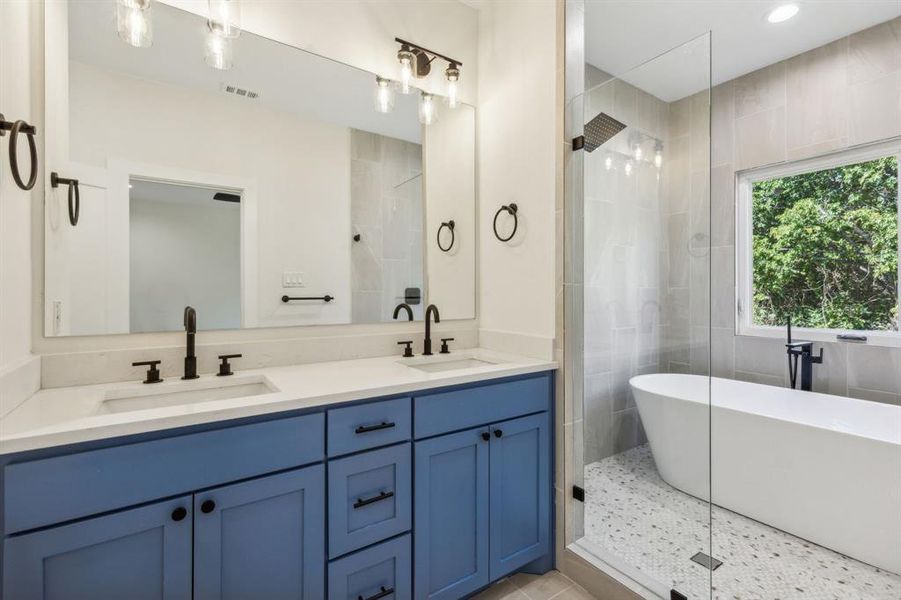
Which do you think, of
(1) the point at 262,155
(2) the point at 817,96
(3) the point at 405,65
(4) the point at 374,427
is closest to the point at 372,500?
(4) the point at 374,427

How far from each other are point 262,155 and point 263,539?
1.45 metres

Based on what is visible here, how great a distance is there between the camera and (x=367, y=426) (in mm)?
1307

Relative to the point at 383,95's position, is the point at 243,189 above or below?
below

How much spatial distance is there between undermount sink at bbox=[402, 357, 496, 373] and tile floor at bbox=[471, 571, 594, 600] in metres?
0.94

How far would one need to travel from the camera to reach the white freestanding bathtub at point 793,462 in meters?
1.73

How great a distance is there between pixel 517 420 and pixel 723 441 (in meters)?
1.34

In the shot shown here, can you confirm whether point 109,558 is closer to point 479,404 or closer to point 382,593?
point 382,593

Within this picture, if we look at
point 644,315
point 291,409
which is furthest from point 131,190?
point 644,315

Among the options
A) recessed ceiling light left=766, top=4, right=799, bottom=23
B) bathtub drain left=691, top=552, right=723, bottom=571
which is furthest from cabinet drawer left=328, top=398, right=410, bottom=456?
recessed ceiling light left=766, top=4, right=799, bottom=23

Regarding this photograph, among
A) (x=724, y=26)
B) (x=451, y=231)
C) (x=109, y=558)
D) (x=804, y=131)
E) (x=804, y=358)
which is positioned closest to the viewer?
(x=109, y=558)

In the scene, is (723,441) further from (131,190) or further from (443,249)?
(131,190)

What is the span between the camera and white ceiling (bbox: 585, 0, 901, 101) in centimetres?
222

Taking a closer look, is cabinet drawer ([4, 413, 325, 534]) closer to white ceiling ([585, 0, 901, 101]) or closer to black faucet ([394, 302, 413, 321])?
black faucet ([394, 302, 413, 321])

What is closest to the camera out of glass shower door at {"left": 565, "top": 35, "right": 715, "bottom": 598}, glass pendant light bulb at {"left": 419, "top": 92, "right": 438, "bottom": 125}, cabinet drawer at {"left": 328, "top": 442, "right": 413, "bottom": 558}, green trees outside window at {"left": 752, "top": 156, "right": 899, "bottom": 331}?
cabinet drawer at {"left": 328, "top": 442, "right": 413, "bottom": 558}
